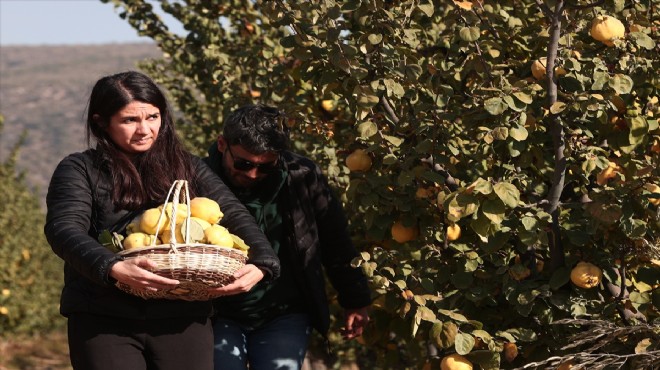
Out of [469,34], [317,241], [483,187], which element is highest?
[469,34]

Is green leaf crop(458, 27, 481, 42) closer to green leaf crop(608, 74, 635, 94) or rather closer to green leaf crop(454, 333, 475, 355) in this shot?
green leaf crop(608, 74, 635, 94)

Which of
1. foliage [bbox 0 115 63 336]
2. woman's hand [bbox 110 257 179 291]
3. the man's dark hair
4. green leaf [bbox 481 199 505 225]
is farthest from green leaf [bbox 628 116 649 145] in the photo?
foliage [bbox 0 115 63 336]

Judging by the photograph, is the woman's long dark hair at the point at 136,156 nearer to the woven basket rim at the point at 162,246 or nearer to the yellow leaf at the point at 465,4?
the woven basket rim at the point at 162,246

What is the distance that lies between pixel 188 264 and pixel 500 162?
1589 mm

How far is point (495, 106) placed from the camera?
123 inches

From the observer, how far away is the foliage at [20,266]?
13758 millimetres

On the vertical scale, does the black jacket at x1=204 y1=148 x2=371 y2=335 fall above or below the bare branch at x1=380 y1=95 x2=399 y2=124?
below

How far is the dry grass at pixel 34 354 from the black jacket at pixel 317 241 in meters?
8.31

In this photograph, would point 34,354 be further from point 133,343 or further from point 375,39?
point 133,343

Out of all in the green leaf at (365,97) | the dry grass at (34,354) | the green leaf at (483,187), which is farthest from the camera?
the dry grass at (34,354)

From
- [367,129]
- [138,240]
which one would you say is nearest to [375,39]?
[367,129]

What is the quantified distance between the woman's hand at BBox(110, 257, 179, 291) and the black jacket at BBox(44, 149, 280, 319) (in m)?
0.03

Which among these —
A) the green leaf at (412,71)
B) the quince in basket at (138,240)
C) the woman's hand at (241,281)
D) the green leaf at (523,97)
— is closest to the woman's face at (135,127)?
the quince in basket at (138,240)

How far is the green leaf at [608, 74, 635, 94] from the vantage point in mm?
3145
